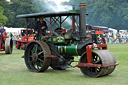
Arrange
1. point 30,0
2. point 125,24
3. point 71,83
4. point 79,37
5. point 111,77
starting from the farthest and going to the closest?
point 125,24 → point 30,0 → point 79,37 → point 111,77 → point 71,83

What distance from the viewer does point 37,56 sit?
31.1 ft

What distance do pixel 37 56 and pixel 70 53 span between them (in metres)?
1.11

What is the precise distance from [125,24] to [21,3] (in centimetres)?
2285

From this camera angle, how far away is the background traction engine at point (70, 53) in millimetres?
8109

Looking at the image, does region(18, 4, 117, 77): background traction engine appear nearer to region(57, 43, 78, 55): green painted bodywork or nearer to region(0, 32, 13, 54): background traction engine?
region(57, 43, 78, 55): green painted bodywork

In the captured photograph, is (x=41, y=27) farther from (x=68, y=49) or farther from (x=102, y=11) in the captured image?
(x=102, y=11)

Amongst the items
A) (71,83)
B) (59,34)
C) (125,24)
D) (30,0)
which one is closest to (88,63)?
(71,83)

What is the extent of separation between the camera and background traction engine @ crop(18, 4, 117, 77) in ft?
26.6

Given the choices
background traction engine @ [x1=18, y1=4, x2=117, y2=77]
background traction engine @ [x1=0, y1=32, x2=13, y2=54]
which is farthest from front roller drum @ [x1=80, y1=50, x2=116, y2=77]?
→ background traction engine @ [x1=0, y1=32, x2=13, y2=54]

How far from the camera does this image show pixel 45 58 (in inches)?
358

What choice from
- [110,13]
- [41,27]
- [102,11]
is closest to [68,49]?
[41,27]

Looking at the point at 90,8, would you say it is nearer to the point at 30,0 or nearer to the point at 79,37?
the point at 30,0

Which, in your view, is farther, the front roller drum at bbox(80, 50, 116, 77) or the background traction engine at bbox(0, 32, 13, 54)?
the background traction engine at bbox(0, 32, 13, 54)

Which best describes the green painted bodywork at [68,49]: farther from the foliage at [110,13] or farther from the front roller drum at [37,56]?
the foliage at [110,13]
